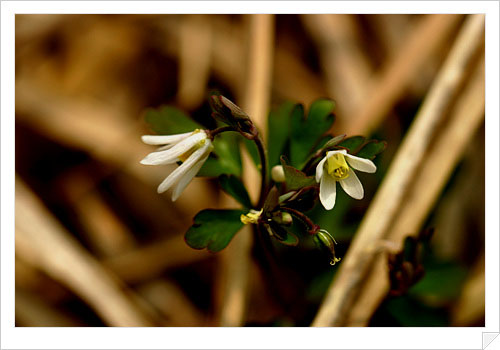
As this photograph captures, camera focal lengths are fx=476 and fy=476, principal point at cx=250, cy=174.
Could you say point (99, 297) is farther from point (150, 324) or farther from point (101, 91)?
point (101, 91)

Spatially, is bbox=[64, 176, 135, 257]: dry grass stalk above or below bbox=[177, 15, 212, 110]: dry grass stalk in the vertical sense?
below

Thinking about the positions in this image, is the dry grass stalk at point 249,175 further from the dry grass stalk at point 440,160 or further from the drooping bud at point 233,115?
the drooping bud at point 233,115

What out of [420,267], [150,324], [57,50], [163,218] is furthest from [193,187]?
[420,267]

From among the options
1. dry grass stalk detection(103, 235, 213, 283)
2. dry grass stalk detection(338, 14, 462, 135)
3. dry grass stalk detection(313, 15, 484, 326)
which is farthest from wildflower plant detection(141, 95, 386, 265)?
dry grass stalk detection(103, 235, 213, 283)

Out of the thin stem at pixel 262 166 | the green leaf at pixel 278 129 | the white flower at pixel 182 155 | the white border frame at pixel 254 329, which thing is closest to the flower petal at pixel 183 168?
the white flower at pixel 182 155

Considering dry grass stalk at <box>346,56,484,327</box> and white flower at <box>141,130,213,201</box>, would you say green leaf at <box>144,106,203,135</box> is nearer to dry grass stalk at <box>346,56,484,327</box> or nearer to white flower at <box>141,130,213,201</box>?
white flower at <box>141,130,213,201</box>

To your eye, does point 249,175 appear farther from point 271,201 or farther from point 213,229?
point 271,201

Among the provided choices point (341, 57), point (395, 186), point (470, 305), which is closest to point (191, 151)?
point (395, 186)
